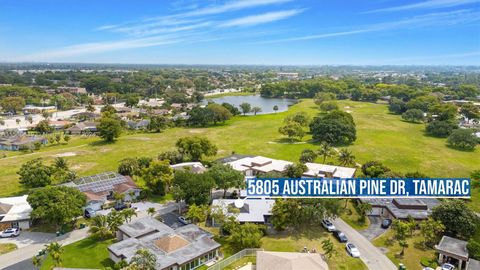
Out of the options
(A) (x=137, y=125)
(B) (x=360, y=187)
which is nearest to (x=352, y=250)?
(B) (x=360, y=187)

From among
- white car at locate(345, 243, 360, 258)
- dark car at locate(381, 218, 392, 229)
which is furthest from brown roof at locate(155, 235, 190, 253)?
dark car at locate(381, 218, 392, 229)

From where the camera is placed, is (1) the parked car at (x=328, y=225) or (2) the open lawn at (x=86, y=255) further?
(1) the parked car at (x=328, y=225)

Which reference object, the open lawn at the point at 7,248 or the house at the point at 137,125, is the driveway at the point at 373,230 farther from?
the house at the point at 137,125

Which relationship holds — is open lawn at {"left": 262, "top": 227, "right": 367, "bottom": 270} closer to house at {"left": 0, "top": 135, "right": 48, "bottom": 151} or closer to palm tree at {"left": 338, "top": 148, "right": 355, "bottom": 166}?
palm tree at {"left": 338, "top": 148, "right": 355, "bottom": 166}

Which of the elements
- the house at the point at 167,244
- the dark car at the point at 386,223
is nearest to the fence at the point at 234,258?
the house at the point at 167,244

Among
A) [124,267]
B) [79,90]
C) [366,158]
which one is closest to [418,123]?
[366,158]

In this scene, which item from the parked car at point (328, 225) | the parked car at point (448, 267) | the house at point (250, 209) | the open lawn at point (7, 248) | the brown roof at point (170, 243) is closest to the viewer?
the parked car at point (448, 267)

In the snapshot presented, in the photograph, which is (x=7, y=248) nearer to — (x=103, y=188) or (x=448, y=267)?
(x=103, y=188)
